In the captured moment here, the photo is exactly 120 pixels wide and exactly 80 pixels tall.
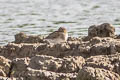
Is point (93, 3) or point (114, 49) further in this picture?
point (93, 3)

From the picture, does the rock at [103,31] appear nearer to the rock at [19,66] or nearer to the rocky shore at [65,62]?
the rocky shore at [65,62]

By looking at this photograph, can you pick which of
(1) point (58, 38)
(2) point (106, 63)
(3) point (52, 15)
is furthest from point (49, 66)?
(3) point (52, 15)

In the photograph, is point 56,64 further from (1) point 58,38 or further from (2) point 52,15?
(2) point 52,15

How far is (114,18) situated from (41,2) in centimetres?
639

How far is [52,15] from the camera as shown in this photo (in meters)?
22.0

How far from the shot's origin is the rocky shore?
887cm

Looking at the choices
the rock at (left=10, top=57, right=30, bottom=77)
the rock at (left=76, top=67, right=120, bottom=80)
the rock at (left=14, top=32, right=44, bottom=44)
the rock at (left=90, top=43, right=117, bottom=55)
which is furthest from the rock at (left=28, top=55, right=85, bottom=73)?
the rock at (left=14, top=32, right=44, bottom=44)

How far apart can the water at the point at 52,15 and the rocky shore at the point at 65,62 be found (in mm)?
4079

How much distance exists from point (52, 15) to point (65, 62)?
41.0 feet

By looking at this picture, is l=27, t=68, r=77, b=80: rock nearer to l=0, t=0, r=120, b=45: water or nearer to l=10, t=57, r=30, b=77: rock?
l=10, t=57, r=30, b=77: rock

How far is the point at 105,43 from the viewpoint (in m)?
11.1

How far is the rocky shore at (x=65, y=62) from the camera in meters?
8.87

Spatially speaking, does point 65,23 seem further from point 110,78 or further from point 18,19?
point 110,78

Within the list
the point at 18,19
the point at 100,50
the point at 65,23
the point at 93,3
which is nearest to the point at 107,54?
the point at 100,50
